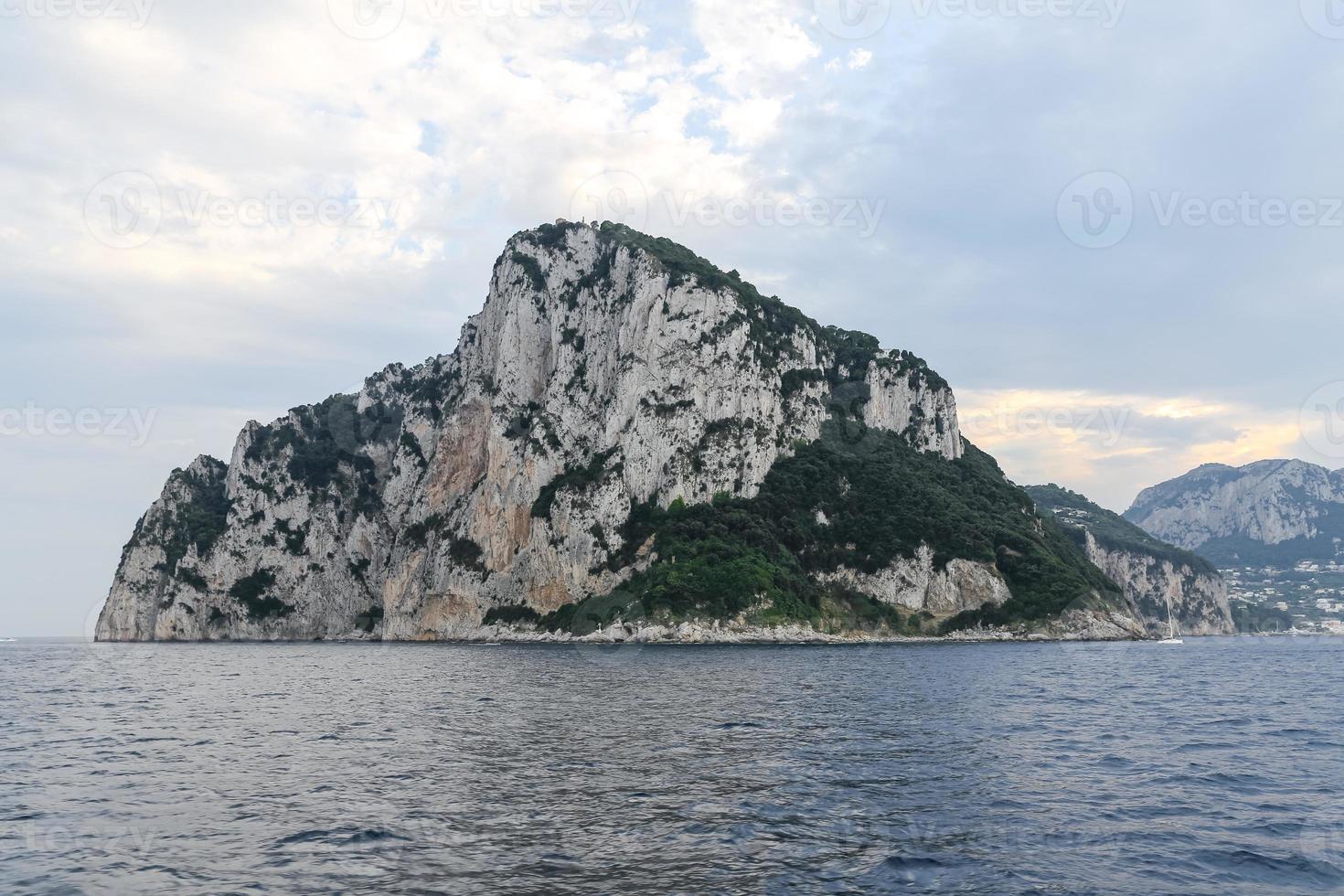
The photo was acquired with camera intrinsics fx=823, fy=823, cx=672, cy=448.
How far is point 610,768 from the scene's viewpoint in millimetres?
34688

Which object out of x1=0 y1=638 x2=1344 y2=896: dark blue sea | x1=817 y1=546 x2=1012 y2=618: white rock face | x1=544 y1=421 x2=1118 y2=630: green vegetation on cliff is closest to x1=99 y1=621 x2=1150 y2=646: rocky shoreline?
x1=544 y1=421 x2=1118 y2=630: green vegetation on cliff

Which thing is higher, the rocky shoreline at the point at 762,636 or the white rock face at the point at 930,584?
the white rock face at the point at 930,584

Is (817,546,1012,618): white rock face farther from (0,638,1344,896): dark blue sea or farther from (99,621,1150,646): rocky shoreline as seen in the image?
(0,638,1344,896): dark blue sea

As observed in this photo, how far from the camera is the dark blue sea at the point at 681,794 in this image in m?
21.2

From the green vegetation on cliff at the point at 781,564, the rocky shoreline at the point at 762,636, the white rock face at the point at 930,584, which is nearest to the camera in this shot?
the rocky shoreline at the point at 762,636

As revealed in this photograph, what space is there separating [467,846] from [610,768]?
11.8m

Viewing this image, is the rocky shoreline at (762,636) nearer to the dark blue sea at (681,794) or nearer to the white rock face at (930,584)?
the white rock face at (930,584)

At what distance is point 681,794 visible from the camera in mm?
29859

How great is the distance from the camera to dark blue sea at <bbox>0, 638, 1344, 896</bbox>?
2122cm

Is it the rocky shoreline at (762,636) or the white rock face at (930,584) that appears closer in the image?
the rocky shoreline at (762,636)

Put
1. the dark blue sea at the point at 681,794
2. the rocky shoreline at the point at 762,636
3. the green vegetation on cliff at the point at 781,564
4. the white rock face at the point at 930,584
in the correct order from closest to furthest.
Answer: the dark blue sea at the point at 681,794 < the rocky shoreline at the point at 762,636 < the green vegetation on cliff at the point at 781,564 < the white rock face at the point at 930,584

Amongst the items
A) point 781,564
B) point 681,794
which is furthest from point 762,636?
point 681,794

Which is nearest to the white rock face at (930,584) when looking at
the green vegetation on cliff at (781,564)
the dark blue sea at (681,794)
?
the green vegetation on cliff at (781,564)

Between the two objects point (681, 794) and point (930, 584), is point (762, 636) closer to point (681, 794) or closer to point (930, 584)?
point (930, 584)
